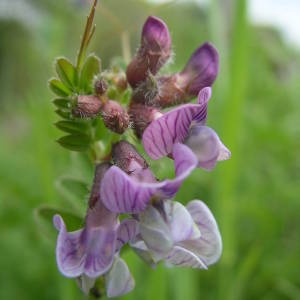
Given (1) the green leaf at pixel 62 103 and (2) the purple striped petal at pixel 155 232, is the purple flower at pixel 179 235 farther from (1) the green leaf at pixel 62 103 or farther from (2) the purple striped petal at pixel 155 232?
(1) the green leaf at pixel 62 103

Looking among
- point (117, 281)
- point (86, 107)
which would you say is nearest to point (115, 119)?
point (86, 107)

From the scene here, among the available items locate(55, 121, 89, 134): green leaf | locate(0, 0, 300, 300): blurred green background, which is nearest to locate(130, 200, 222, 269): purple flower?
locate(55, 121, 89, 134): green leaf

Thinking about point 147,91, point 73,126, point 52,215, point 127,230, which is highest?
point 147,91

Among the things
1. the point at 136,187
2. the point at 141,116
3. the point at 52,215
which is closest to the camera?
the point at 136,187

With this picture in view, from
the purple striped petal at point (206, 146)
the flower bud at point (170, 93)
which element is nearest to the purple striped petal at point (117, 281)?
the purple striped petal at point (206, 146)

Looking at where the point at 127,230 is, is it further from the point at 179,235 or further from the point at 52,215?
the point at 52,215
